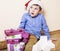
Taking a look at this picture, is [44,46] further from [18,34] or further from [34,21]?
[34,21]

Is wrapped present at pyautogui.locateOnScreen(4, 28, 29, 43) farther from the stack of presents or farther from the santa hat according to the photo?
the santa hat

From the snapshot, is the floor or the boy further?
the boy

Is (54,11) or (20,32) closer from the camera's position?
(20,32)

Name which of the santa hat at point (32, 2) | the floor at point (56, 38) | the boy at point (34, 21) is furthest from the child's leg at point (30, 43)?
the santa hat at point (32, 2)

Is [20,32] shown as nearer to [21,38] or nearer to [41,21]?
[21,38]

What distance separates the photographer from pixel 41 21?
1.89 meters

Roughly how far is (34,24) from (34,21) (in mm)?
29

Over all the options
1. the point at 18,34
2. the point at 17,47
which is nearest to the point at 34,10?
the point at 18,34

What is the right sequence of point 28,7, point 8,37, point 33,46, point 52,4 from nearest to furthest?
point 33,46
point 8,37
point 28,7
point 52,4

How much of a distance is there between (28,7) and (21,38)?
1.12 ft

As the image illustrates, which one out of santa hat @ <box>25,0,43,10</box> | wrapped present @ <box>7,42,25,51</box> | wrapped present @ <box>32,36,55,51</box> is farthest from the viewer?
santa hat @ <box>25,0,43,10</box>

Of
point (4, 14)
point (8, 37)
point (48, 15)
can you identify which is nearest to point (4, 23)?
point (4, 14)

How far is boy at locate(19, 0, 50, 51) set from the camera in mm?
1838

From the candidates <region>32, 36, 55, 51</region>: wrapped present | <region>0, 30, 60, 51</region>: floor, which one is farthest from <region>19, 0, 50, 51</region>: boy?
<region>32, 36, 55, 51</region>: wrapped present
